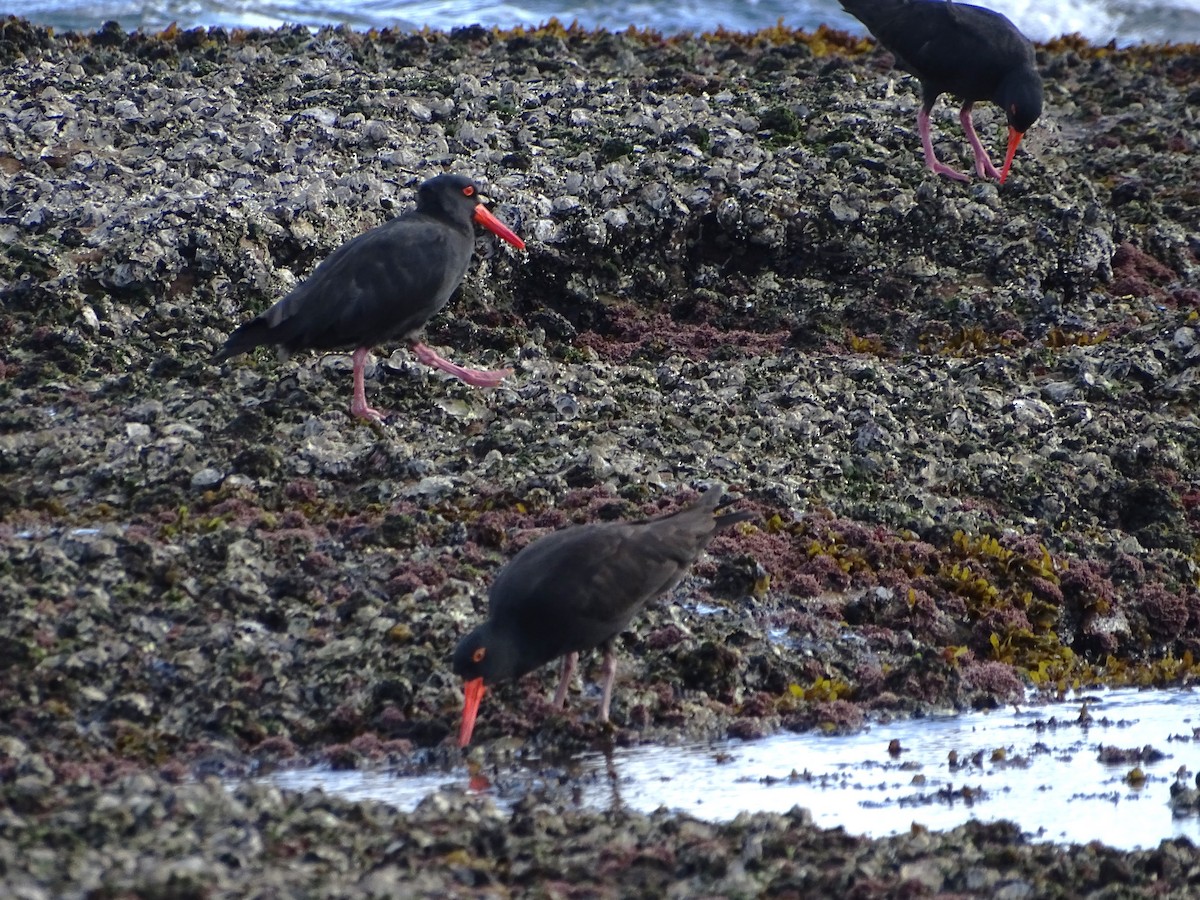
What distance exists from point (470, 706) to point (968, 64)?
928 cm

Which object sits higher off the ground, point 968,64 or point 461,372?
point 968,64

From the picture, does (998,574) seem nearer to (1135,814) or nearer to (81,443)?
(1135,814)

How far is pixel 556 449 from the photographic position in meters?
10.1

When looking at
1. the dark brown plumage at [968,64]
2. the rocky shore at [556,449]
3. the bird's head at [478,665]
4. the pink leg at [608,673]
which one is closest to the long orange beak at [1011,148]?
the dark brown plumage at [968,64]

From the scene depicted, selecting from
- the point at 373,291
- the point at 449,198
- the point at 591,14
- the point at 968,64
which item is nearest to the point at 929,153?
the point at 968,64

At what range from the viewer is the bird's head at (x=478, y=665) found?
7.39 meters

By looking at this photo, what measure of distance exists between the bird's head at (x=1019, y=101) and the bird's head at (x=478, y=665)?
8660 mm

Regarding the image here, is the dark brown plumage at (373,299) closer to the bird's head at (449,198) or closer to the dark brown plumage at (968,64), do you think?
the bird's head at (449,198)

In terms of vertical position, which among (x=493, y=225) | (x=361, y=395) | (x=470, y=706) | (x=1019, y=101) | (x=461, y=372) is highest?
(x=1019, y=101)

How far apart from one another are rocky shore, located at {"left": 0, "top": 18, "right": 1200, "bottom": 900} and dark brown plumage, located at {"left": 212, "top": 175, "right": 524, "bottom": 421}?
0.34 m

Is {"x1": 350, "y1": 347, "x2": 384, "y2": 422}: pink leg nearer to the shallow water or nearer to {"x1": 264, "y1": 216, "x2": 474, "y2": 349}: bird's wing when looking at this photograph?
{"x1": 264, "y1": 216, "x2": 474, "y2": 349}: bird's wing

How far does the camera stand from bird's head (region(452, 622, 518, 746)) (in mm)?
7395

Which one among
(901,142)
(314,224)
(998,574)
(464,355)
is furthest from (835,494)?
(901,142)

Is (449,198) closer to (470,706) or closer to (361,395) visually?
(361,395)
